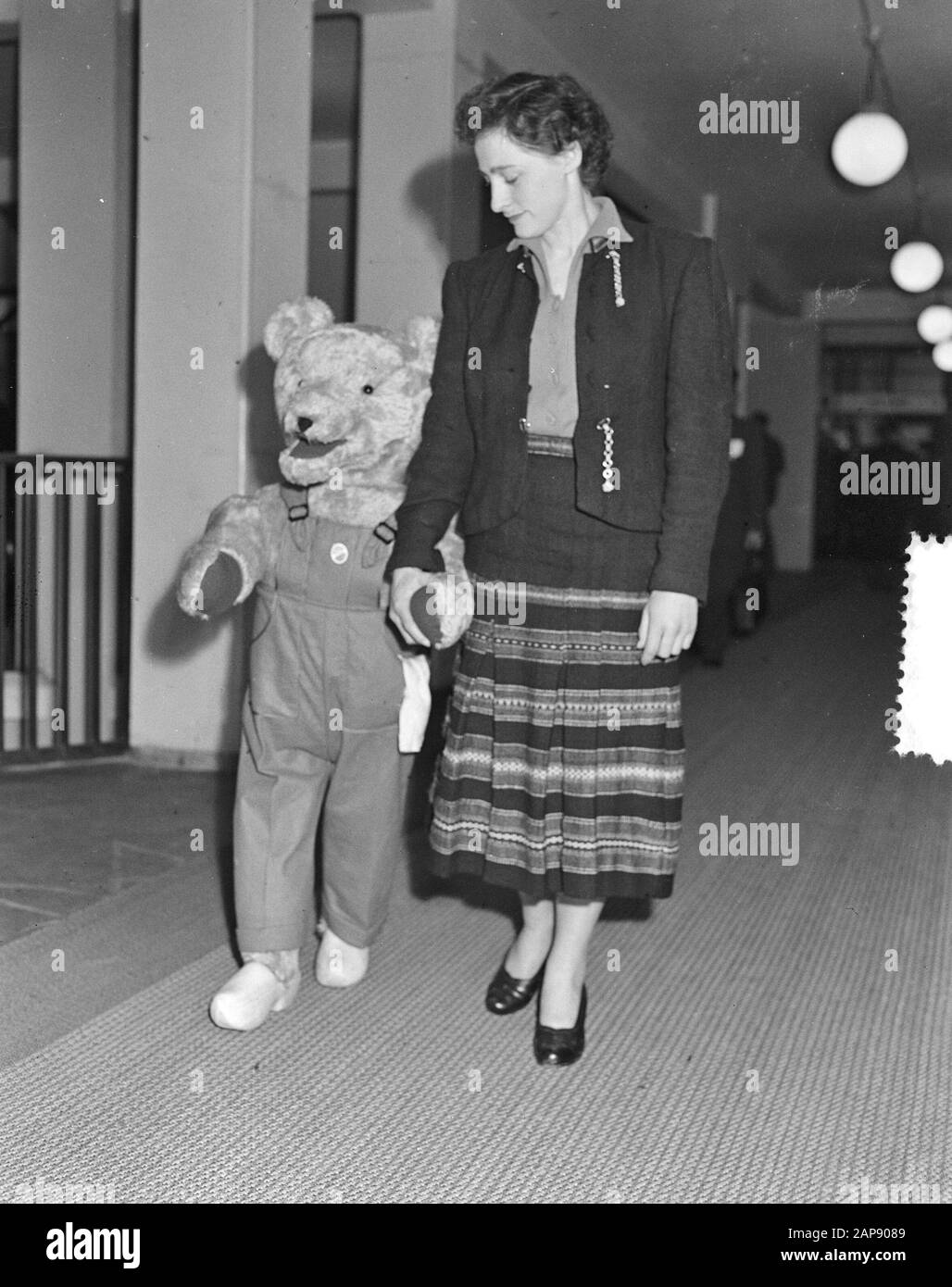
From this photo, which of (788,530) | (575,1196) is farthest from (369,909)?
(788,530)

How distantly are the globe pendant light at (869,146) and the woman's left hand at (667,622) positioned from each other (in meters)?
3.62

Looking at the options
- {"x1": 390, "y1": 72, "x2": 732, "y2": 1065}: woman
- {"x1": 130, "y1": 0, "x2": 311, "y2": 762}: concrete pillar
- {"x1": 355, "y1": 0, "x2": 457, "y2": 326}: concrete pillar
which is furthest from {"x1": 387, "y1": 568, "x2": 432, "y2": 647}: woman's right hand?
{"x1": 355, "y1": 0, "x2": 457, "y2": 326}: concrete pillar

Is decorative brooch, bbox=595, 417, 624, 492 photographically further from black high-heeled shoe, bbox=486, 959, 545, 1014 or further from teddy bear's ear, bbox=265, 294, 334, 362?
black high-heeled shoe, bbox=486, 959, 545, 1014

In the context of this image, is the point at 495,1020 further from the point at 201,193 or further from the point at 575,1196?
the point at 201,193

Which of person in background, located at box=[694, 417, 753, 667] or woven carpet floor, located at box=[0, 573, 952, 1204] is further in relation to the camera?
person in background, located at box=[694, 417, 753, 667]

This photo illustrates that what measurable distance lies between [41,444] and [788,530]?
31.6 ft

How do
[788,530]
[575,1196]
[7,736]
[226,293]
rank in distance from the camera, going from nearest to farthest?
1. [575,1196]
2. [226,293]
3. [7,736]
4. [788,530]

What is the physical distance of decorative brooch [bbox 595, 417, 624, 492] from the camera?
194 cm

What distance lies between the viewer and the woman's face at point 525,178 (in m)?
1.93

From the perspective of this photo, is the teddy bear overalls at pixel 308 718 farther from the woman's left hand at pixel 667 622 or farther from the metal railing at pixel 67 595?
the metal railing at pixel 67 595

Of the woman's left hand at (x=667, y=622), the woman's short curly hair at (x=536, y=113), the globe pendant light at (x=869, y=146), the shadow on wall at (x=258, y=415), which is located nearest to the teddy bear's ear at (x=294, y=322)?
the woman's short curly hair at (x=536, y=113)

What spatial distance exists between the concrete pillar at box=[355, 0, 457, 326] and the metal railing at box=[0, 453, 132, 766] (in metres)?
1.05

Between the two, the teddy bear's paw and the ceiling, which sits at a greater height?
the ceiling

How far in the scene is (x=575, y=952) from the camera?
2.07m
